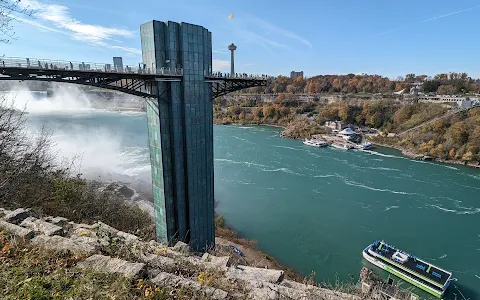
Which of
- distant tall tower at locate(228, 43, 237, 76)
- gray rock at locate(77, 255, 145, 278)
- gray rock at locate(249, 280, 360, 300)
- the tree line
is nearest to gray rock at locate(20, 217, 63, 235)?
gray rock at locate(77, 255, 145, 278)

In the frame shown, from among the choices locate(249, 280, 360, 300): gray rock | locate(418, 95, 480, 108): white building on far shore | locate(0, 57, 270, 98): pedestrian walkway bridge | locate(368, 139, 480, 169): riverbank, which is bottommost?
locate(368, 139, 480, 169): riverbank

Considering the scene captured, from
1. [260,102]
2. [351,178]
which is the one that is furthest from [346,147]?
[260,102]

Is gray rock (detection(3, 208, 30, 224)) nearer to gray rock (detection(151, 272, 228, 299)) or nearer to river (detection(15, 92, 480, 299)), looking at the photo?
gray rock (detection(151, 272, 228, 299))

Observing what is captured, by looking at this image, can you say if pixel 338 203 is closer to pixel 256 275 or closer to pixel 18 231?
pixel 256 275

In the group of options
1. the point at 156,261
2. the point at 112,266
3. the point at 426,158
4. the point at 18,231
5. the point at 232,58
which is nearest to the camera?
the point at 112,266

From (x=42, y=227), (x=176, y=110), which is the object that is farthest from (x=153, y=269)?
(x=176, y=110)

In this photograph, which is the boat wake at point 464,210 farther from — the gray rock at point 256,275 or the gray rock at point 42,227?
the gray rock at point 42,227
